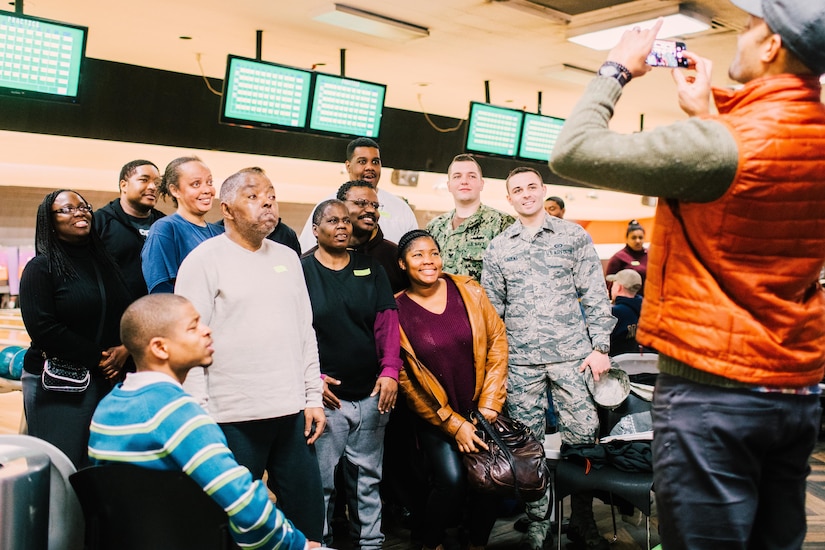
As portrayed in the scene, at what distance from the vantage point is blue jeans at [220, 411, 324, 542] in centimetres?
280

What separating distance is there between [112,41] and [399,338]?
4.01 metres

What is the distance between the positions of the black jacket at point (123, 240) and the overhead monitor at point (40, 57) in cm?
134

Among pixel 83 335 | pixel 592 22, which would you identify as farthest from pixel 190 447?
pixel 592 22

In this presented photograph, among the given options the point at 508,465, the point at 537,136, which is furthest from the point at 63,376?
the point at 537,136

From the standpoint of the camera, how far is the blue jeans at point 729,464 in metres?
1.39

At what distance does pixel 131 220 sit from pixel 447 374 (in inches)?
79.4

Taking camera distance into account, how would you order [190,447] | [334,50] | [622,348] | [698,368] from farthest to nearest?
1. [334,50]
2. [622,348]
3. [190,447]
4. [698,368]

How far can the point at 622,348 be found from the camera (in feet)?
15.7

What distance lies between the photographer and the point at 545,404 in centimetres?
373

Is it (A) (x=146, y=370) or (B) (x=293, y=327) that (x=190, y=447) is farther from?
(B) (x=293, y=327)

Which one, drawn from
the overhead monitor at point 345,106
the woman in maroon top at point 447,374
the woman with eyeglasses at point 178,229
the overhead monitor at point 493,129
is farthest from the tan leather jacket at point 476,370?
the overhead monitor at point 493,129

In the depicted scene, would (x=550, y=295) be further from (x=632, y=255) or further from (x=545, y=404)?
(x=632, y=255)

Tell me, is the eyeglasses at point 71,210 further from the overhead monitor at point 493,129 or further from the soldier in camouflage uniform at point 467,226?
the overhead monitor at point 493,129

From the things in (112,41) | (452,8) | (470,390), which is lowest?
(470,390)
